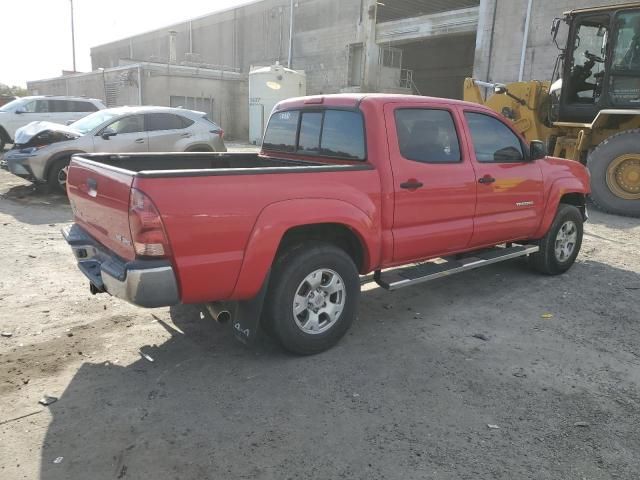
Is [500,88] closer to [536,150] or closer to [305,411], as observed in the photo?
[536,150]

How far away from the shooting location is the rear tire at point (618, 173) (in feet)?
31.3

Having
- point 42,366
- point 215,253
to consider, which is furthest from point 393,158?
point 42,366

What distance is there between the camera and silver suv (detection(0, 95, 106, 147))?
1517 centimetres

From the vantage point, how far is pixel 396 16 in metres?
28.7

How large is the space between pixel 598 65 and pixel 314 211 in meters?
9.06

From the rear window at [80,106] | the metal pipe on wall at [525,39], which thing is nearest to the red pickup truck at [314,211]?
the rear window at [80,106]

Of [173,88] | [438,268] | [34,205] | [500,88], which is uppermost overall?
[173,88]

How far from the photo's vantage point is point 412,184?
413 centimetres

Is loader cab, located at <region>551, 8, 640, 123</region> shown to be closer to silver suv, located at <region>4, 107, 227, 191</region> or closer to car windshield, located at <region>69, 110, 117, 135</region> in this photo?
silver suv, located at <region>4, 107, 227, 191</region>

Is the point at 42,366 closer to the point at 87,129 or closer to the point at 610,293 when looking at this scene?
the point at 610,293

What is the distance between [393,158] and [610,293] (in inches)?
121

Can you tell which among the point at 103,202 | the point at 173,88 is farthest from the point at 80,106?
the point at 103,202

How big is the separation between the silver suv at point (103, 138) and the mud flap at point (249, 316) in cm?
726

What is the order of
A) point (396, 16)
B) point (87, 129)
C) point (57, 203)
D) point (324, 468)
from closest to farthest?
point (324, 468)
point (57, 203)
point (87, 129)
point (396, 16)
